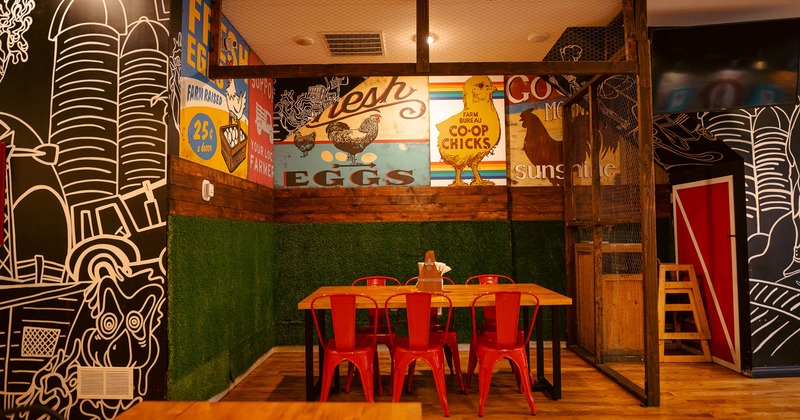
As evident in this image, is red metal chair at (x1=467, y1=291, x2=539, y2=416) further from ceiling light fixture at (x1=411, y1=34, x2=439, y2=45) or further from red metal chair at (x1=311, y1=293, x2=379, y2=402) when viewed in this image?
ceiling light fixture at (x1=411, y1=34, x2=439, y2=45)

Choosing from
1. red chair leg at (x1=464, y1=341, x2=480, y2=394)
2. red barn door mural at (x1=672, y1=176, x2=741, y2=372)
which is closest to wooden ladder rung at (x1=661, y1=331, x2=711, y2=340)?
red barn door mural at (x1=672, y1=176, x2=741, y2=372)

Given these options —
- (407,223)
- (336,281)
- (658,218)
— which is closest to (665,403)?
(658,218)

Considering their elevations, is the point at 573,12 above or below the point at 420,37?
above

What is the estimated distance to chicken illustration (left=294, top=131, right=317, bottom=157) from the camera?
5828 mm

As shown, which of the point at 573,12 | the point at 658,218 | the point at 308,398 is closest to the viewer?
the point at 308,398

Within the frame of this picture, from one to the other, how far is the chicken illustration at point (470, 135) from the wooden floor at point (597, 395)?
89.2 inches

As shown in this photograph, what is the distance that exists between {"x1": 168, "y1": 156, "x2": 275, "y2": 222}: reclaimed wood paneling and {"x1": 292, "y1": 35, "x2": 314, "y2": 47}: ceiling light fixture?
4.94ft

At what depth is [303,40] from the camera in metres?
5.00

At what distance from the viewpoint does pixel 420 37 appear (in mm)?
3740

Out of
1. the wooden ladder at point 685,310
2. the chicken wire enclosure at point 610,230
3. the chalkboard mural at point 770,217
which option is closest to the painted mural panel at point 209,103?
the chicken wire enclosure at point 610,230

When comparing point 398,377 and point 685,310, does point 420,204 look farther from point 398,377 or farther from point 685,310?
point 685,310

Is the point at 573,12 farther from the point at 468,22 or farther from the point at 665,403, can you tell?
the point at 665,403

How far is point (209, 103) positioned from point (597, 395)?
3.90 meters

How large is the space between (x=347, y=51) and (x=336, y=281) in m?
2.56
